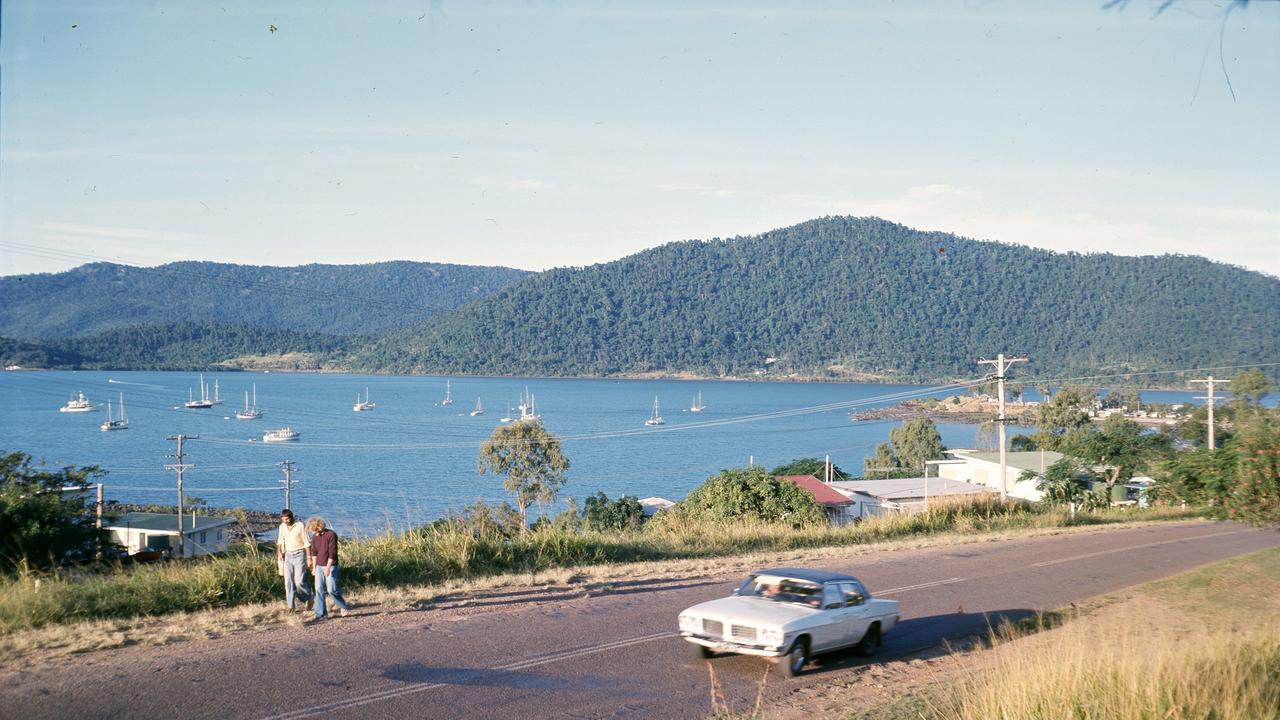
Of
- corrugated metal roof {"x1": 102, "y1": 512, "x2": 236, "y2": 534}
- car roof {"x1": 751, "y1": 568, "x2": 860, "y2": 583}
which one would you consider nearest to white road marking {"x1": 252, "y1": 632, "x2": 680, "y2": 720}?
car roof {"x1": 751, "y1": 568, "x2": 860, "y2": 583}

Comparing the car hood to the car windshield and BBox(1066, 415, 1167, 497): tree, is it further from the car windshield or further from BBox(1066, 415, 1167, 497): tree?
BBox(1066, 415, 1167, 497): tree

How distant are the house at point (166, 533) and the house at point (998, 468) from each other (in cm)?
4401

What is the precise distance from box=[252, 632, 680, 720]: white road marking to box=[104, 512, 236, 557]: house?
31.4 m

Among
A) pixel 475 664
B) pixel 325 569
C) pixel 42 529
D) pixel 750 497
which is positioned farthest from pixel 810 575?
pixel 750 497

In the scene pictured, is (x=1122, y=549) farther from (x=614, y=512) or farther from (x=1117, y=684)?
(x=614, y=512)

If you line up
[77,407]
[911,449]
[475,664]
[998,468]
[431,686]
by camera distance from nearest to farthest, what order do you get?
[431,686]
[475,664]
[998,468]
[911,449]
[77,407]

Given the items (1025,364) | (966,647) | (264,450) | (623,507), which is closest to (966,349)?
(1025,364)

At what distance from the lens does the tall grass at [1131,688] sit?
6043 millimetres

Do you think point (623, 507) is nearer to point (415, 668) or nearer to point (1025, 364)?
point (415, 668)

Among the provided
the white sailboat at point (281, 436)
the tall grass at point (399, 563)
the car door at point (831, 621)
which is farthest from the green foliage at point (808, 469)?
the car door at point (831, 621)

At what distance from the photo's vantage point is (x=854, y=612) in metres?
10.3

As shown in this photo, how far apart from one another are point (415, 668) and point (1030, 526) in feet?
62.9

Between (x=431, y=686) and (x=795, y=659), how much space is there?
139 inches

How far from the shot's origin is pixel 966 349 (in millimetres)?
189625
